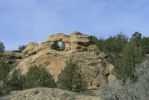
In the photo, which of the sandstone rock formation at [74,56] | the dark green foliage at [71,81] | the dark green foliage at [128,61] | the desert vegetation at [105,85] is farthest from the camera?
the sandstone rock formation at [74,56]

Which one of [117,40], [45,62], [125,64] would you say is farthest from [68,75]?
[117,40]

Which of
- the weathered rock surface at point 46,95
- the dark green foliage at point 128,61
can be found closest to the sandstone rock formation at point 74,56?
the dark green foliage at point 128,61

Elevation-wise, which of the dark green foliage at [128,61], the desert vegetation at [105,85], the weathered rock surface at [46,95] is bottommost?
the weathered rock surface at [46,95]

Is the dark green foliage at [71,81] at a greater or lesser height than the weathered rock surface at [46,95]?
greater

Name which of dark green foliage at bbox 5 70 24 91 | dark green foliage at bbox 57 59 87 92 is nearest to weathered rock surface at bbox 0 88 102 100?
dark green foliage at bbox 57 59 87 92

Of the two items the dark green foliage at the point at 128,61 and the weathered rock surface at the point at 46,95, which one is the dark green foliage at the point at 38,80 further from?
the dark green foliage at the point at 128,61

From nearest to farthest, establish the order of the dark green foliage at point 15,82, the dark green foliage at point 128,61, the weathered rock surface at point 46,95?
the weathered rock surface at point 46,95 < the dark green foliage at point 15,82 < the dark green foliage at point 128,61

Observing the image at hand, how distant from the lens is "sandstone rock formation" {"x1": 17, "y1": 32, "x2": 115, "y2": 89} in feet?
163

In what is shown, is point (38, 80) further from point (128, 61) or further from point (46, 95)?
point (128, 61)

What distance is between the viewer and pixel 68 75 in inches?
1331

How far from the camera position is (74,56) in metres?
51.0

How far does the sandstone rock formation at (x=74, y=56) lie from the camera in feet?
163

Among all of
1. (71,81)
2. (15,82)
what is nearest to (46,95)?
(71,81)

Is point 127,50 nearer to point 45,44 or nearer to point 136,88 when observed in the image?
point 45,44
